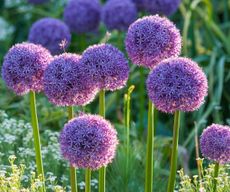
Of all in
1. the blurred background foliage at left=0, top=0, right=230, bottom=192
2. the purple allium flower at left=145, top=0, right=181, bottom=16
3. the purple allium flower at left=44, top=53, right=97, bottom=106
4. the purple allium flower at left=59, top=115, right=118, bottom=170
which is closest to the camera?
the purple allium flower at left=59, top=115, right=118, bottom=170

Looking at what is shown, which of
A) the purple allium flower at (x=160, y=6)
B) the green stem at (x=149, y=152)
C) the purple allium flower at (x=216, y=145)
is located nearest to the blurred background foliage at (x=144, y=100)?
the purple allium flower at (x=160, y=6)

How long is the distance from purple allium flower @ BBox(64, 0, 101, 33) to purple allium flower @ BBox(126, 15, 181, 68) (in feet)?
8.43

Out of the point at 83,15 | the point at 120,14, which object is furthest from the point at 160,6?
the point at 83,15

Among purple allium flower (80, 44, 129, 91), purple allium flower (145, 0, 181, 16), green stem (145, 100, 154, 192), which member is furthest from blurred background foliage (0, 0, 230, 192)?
purple allium flower (80, 44, 129, 91)

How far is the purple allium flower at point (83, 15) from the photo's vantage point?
5.38 m

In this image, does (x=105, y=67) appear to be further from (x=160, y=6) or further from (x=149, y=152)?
(x=160, y=6)

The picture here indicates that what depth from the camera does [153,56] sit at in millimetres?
2773

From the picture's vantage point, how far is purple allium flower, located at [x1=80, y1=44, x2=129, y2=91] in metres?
2.72

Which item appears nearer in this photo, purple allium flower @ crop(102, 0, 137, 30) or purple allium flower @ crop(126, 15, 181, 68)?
purple allium flower @ crop(126, 15, 181, 68)

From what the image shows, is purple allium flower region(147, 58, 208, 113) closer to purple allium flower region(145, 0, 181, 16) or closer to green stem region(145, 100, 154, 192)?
green stem region(145, 100, 154, 192)

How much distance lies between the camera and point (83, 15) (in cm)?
537

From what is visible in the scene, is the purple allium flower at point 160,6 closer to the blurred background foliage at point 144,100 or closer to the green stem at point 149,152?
the blurred background foliage at point 144,100

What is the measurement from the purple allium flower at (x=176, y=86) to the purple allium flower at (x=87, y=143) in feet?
0.75

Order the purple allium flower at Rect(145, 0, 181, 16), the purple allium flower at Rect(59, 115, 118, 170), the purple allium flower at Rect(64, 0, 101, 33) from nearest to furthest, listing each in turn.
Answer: the purple allium flower at Rect(59, 115, 118, 170)
the purple allium flower at Rect(145, 0, 181, 16)
the purple allium flower at Rect(64, 0, 101, 33)
